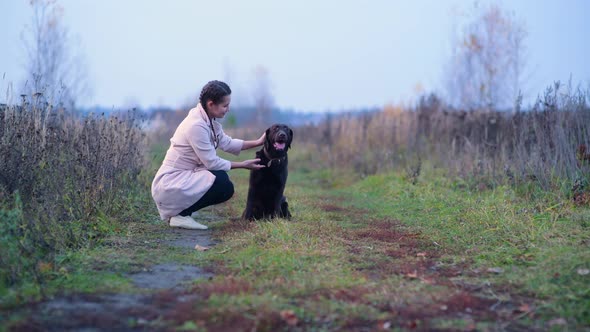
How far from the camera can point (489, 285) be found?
362cm

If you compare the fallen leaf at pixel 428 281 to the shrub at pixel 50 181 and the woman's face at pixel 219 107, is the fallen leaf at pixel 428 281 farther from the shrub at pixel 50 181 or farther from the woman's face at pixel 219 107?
the woman's face at pixel 219 107

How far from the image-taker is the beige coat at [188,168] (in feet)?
18.5

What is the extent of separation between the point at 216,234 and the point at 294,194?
3938mm

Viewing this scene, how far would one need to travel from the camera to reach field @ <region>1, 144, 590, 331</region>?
2904 millimetres

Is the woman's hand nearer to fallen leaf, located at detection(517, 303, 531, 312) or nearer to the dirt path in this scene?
the dirt path

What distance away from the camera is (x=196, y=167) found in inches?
233

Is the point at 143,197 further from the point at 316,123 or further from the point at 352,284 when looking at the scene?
the point at 316,123

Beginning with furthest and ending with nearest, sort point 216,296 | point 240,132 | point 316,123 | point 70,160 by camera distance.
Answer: point 240,132 → point 316,123 → point 70,160 → point 216,296

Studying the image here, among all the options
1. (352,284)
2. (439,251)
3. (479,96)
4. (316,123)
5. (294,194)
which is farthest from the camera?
(479,96)

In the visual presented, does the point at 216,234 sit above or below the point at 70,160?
below

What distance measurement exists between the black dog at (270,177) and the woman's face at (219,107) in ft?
1.82

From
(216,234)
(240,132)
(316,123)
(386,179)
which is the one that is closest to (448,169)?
(386,179)

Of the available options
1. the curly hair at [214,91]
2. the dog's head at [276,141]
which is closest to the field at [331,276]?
the dog's head at [276,141]

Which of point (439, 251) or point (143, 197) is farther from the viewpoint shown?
point (143, 197)
